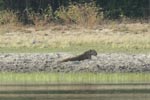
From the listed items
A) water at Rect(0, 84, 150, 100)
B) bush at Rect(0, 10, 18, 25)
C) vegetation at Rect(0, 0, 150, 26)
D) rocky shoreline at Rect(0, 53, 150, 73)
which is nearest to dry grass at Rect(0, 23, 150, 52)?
bush at Rect(0, 10, 18, 25)

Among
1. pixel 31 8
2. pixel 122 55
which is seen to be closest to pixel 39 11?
pixel 31 8

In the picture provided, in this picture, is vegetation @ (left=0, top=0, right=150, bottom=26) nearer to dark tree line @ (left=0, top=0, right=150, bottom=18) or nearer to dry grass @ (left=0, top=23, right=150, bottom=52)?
dark tree line @ (left=0, top=0, right=150, bottom=18)

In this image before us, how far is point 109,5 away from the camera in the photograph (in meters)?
34.9

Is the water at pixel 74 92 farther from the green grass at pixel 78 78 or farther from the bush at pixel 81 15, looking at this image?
the bush at pixel 81 15

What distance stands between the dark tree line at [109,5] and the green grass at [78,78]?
12721 millimetres

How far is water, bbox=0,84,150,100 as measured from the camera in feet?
54.6

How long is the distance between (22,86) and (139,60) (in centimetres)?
422

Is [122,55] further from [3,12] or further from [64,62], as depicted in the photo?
[3,12]

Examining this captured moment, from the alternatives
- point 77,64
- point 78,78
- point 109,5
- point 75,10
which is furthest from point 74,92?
point 109,5

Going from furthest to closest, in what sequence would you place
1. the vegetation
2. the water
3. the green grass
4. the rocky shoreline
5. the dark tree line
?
1. the dark tree line
2. the vegetation
3. the rocky shoreline
4. the green grass
5. the water

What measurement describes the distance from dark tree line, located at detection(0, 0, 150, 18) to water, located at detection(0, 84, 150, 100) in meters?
14.7

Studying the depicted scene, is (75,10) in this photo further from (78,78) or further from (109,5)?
(78,78)

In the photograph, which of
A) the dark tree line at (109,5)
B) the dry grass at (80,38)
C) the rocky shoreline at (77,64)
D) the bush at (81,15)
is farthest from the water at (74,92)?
the dark tree line at (109,5)

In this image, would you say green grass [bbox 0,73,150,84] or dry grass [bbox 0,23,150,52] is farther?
dry grass [bbox 0,23,150,52]
